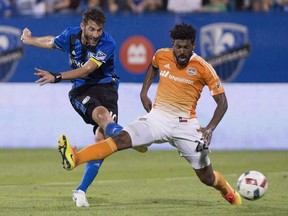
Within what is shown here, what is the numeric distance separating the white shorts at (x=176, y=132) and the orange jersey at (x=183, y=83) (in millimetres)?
110

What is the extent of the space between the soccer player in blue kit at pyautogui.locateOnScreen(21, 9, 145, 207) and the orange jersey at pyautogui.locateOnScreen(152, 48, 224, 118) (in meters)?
0.66

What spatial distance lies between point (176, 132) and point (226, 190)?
99 cm

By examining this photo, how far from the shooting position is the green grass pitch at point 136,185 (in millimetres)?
10070

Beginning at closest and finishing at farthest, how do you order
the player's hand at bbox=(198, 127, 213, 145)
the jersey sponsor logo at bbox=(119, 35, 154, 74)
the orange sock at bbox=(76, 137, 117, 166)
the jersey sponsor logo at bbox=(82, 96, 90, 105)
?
1. the orange sock at bbox=(76, 137, 117, 166)
2. the player's hand at bbox=(198, 127, 213, 145)
3. the jersey sponsor logo at bbox=(82, 96, 90, 105)
4. the jersey sponsor logo at bbox=(119, 35, 154, 74)

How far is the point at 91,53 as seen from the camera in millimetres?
10766

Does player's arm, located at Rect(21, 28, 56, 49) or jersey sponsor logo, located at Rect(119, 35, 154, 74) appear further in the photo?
jersey sponsor logo, located at Rect(119, 35, 154, 74)

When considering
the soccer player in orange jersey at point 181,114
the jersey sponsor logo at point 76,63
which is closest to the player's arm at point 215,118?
the soccer player in orange jersey at point 181,114

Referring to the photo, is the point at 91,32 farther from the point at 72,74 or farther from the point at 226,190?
the point at 226,190

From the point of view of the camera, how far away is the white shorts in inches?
392

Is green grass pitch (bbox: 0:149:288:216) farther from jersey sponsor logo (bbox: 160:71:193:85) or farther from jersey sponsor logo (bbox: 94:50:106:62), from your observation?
jersey sponsor logo (bbox: 94:50:106:62)

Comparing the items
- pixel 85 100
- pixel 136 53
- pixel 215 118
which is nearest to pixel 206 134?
pixel 215 118

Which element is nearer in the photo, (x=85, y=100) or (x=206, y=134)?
(x=206, y=134)

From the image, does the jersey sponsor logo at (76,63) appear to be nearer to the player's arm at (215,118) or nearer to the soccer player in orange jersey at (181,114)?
the soccer player in orange jersey at (181,114)

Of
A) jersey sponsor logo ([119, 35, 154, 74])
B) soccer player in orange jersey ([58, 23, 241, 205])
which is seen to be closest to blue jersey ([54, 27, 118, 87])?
soccer player in orange jersey ([58, 23, 241, 205])
